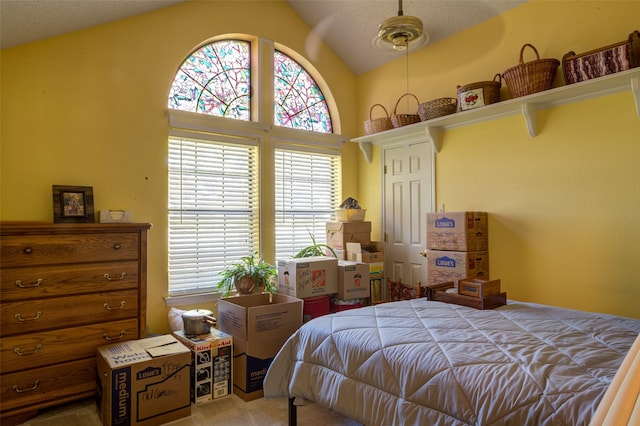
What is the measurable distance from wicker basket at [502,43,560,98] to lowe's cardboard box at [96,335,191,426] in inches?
129

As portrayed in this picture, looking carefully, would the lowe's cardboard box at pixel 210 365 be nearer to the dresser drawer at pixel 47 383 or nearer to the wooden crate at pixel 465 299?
the dresser drawer at pixel 47 383

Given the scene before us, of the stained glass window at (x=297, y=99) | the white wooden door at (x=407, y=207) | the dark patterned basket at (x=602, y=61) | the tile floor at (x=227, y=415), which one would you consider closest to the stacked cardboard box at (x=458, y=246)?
the white wooden door at (x=407, y=207)

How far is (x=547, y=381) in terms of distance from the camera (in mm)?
1430

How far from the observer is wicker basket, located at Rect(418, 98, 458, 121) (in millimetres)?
3777

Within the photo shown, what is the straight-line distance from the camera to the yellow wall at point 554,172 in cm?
286

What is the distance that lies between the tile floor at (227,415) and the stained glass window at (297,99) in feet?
9.46

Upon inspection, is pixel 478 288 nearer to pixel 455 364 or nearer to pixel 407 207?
pixel 455 364

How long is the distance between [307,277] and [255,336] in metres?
0.81

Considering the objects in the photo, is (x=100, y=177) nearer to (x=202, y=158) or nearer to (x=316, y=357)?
(x=202, y=158)

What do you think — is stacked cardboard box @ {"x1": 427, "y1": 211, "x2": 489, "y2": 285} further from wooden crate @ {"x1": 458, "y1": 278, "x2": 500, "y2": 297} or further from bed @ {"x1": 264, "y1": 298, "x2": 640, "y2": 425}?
bed @ {"x1": 264, "y1": 298, "x2": 640, "y2": 425}

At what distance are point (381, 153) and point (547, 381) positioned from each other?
11.7 feet

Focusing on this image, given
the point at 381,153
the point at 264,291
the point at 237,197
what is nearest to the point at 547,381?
the point at 264,291

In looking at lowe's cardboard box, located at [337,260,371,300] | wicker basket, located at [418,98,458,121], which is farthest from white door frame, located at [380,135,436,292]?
lowe's cardboard box, located at [337,260,371,300]

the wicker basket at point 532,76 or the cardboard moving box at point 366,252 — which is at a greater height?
the wicker basket at point 532,76
